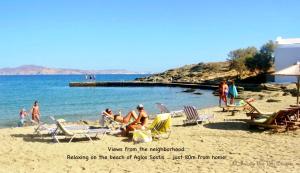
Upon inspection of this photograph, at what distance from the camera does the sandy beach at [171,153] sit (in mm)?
8586

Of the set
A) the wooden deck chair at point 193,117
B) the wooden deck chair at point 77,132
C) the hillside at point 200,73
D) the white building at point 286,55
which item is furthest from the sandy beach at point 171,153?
the hillside at point 200,73

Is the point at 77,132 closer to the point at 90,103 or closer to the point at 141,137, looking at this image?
the point at 141,137

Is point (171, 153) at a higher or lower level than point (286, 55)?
lower

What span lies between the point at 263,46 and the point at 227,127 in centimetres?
4272

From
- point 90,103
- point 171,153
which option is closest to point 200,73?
point 90,103

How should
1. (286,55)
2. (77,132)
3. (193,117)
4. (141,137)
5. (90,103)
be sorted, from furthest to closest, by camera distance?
(286,55), (90,103), (193,117), (77,132), (141,137)

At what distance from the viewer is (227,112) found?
18734 mm

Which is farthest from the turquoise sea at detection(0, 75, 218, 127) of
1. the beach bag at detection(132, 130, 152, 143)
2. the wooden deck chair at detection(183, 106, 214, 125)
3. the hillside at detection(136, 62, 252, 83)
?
the hillside at detection(136, 62, 252, 83)

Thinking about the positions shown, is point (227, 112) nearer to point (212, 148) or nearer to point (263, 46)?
point (212, 148)

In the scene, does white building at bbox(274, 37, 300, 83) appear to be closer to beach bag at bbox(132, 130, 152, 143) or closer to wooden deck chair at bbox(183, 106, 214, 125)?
wooden deck chair at bbox(183, 106, 214, 125)

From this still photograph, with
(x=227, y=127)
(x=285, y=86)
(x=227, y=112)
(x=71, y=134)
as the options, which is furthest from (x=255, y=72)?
(x=71, y=134)

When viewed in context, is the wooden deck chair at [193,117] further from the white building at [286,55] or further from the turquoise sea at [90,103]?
the white building at [286,55]

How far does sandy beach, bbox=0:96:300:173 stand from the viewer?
8.59m

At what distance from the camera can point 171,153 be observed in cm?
991
